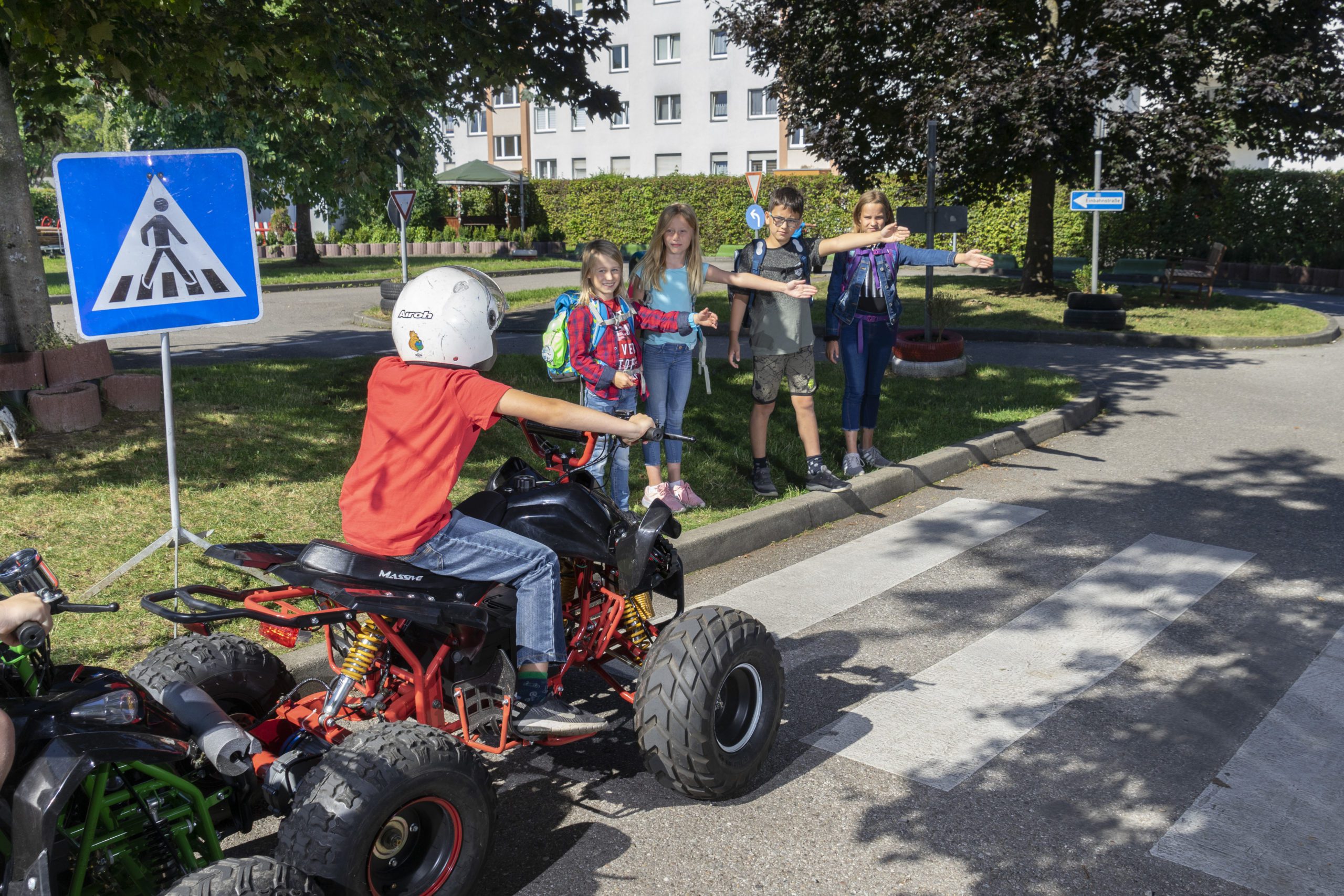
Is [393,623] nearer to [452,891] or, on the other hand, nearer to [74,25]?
[452,891]

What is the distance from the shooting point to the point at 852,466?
8.14 meters

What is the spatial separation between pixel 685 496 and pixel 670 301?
1270 millimetres

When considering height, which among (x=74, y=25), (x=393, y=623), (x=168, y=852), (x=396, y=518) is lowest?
(x=168, y=852)

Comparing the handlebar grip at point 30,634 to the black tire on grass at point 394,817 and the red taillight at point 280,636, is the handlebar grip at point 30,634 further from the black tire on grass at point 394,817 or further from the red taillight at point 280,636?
the red taillight at point 280,636

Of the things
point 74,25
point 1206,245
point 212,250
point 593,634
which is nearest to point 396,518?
point 593,634

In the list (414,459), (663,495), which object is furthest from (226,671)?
(663,495)

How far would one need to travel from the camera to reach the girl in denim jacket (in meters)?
7.95

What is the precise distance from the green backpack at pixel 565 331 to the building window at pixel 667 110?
152 feet

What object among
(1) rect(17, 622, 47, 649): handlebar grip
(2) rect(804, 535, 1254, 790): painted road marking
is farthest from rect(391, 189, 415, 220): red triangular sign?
(1) rect(17, 622, 47, 649): handlebar grip

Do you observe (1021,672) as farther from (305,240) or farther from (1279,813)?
(305,240)

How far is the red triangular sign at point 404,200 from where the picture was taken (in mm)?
18750

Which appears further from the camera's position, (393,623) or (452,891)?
(393,623)

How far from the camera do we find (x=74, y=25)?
663 cm

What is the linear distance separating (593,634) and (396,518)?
854mm
